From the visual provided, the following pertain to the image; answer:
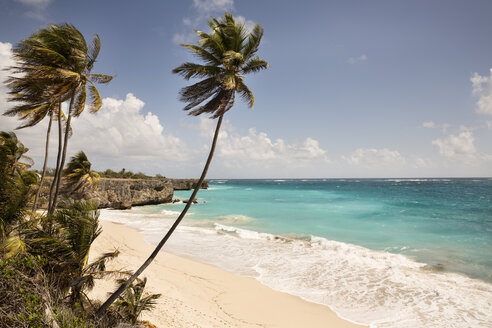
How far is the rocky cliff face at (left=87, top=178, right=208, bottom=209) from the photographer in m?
29.5

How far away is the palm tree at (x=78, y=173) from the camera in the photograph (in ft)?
58.6

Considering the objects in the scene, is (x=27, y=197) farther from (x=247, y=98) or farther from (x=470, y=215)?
(x=470, y=215)

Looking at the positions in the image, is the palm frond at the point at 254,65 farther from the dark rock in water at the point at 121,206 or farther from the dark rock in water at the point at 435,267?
the dark rock in water at the point at 121,206

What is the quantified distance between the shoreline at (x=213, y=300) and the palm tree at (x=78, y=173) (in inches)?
326

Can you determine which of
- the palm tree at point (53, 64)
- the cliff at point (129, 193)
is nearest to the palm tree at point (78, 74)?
the palm tree at point (53, 64)

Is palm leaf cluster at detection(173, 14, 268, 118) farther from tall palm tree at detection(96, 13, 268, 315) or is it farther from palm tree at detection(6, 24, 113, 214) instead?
palm tree at detection(6, 24, 113, 214)

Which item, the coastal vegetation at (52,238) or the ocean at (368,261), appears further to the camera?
the ocean at (368,261)

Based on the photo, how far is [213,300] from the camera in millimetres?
8758

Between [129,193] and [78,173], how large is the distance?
15.1 metres

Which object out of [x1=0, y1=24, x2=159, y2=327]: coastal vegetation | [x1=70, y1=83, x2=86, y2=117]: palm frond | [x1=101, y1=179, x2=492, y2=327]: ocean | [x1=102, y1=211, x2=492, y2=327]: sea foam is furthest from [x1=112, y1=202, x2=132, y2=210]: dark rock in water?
[x1=70, y1=83, x2=86, y2=117]: palm frond

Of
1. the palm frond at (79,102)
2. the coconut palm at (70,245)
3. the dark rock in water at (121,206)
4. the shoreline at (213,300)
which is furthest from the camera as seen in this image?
the dark rock in water at (121,206)

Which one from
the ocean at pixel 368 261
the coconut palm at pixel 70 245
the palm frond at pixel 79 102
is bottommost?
the ocean at pixel 368 261

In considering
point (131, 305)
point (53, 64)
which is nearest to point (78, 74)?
point (53, 64)

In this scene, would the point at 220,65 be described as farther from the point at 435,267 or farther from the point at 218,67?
the point at 435,267
